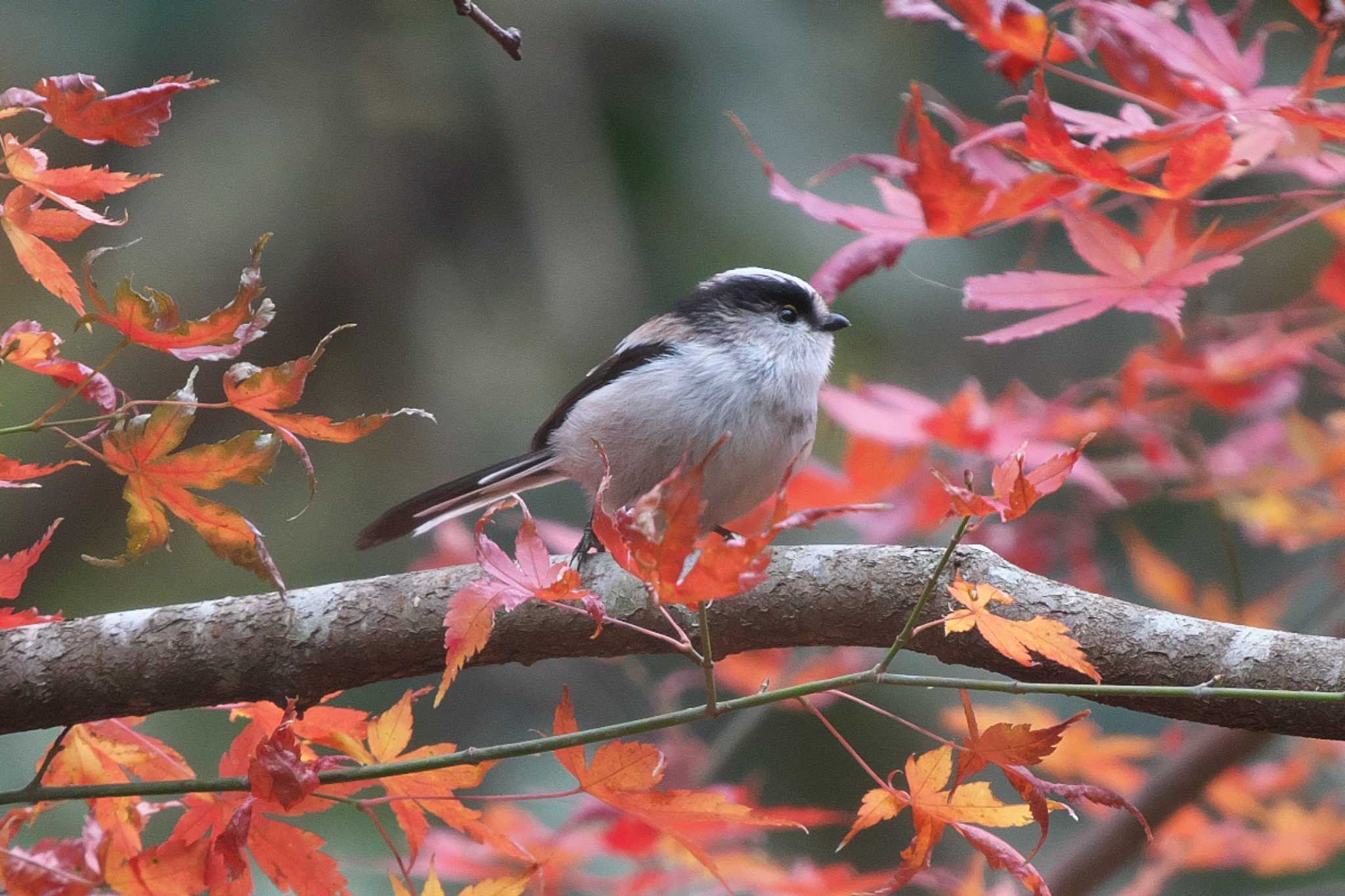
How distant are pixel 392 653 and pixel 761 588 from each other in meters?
0.49

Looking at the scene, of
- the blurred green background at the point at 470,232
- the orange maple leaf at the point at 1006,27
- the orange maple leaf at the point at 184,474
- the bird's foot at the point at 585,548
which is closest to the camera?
the orange maple leaf at the point at 184,474

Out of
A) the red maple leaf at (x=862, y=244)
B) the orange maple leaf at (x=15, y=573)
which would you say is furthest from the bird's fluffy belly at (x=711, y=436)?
the orange maple leaf at (x=15, y=573)

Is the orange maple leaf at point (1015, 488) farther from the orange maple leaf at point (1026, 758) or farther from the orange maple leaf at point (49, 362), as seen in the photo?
the orange maple leaf at point (49, 362)

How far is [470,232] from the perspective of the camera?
4688 millimetres

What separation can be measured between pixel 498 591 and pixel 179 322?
0.43 meters

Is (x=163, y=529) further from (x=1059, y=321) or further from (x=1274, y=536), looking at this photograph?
(x=1274, y=536)

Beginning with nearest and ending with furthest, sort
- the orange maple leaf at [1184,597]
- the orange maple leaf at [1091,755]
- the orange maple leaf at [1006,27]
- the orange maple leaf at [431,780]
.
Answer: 1. the orange maple leaf at [431,780]
2. the orange maple leaf at [1006,27]
3. the orange maple leaf at [1091,755]
4. the orange maple leaf at [1184,597]

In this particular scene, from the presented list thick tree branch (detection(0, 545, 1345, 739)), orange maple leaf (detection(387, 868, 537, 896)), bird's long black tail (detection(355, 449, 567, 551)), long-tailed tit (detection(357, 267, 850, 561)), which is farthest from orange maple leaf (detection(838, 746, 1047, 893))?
bird's long black tail (detection(355, 449, 567, 551))

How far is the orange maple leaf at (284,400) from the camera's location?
1.21m

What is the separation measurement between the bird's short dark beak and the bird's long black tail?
647 millimetres

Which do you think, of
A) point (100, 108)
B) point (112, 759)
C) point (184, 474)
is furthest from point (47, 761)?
point (100, 108)

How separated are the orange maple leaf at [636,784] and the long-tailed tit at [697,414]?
0.90 metres

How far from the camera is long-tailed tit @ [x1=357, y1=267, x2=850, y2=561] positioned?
2332 mm

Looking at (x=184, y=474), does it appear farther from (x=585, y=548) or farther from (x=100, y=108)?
(x=585, y=548)
